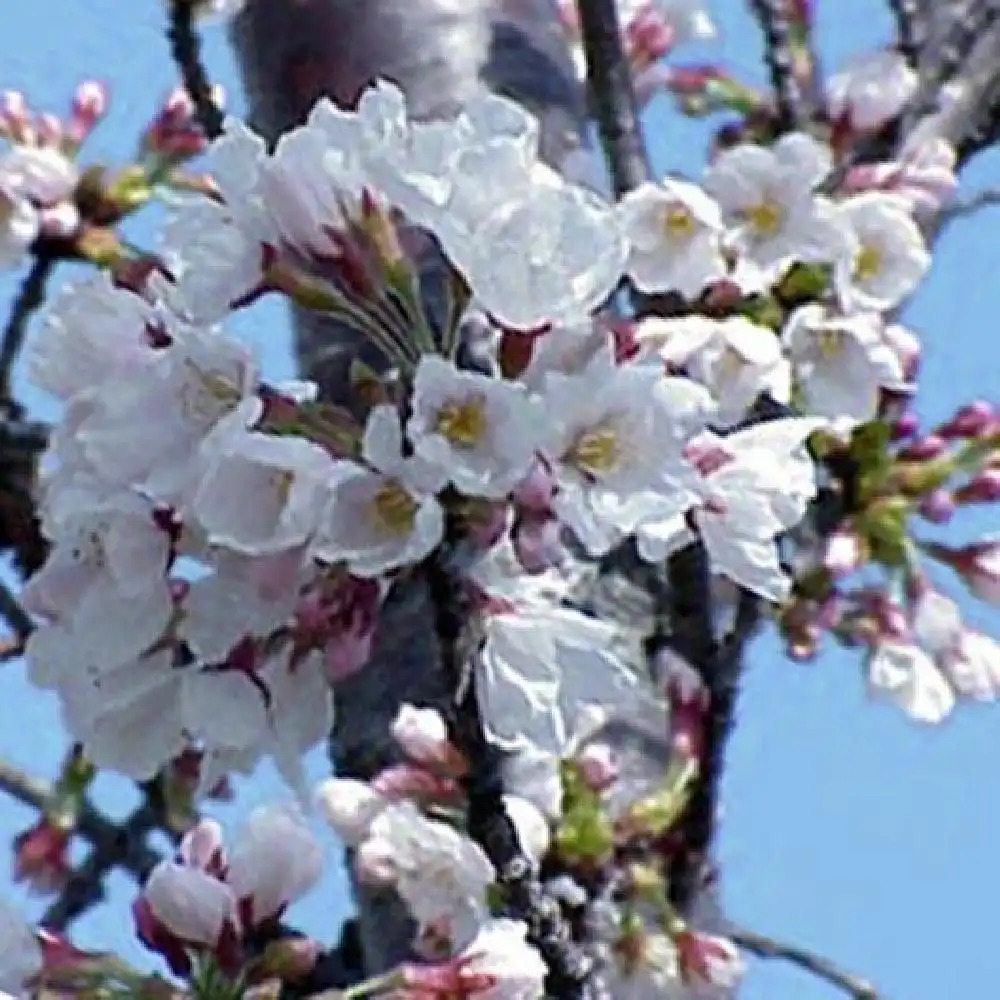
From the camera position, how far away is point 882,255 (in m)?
2.07

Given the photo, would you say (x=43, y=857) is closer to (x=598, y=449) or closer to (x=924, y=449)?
(x=924, y=449)

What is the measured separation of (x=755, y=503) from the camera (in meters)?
1.47

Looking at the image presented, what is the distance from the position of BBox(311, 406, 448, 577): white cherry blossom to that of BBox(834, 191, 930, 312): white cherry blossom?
77 centimetres

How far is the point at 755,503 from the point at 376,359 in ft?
1.67

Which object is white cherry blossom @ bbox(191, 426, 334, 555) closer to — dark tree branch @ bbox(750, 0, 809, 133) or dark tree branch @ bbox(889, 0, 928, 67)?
dark tree branch @ bbox(750, 0, 809, 133)

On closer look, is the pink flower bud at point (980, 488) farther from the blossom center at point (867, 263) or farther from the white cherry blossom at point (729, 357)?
the white cherry blossom at point (729, 357)

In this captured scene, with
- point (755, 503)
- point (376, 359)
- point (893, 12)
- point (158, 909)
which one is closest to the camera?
point (755, 503)

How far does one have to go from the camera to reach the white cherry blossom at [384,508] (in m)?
1.33

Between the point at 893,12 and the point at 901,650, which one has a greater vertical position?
the point at 893,12

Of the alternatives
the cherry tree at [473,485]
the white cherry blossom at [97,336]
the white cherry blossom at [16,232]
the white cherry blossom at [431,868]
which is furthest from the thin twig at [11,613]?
the white cherry blossom at [97,336]

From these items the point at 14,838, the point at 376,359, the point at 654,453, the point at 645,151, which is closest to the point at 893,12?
the point at 645,151

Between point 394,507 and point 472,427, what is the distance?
64mm

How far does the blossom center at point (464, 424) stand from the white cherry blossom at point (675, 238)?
611 mm

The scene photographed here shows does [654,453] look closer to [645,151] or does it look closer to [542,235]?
[542,235]
